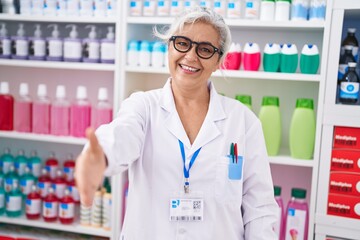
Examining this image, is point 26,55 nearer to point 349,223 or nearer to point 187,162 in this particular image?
point 187,162

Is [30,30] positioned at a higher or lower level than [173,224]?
higher

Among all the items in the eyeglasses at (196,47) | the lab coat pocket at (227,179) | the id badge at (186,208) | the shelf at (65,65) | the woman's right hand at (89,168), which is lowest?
the id badge at (186,208)

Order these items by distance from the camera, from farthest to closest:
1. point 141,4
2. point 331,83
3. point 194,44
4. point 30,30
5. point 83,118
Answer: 1. point 30,30
2. point 83,118
3. point 141,4
4. point 331,83
5. point 194,44

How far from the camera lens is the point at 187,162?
1.33m

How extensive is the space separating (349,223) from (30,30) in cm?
220

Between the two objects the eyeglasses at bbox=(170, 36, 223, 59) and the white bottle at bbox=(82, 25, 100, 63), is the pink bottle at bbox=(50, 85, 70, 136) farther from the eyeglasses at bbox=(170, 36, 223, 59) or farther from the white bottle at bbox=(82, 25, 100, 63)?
the eyeglasses at bbox=(170, 36, 223, 59)

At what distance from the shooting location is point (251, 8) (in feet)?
6.72

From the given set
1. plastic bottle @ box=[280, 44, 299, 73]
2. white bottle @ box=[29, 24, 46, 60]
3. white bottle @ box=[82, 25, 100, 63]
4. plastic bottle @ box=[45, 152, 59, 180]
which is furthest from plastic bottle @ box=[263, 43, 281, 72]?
plastic bottle @ box=[45, 152, 59, 180]

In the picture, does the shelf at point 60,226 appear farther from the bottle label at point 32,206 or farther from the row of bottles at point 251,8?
the row of bottles at point 251,8

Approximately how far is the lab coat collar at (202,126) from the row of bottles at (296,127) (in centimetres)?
71

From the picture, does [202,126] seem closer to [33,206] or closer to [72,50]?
[72,50]

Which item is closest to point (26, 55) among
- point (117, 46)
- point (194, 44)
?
point (117, 46)

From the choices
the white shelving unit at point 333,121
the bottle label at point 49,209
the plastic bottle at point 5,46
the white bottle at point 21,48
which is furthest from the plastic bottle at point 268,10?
the bottle label at point 49,209

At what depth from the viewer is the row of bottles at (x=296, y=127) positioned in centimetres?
203
